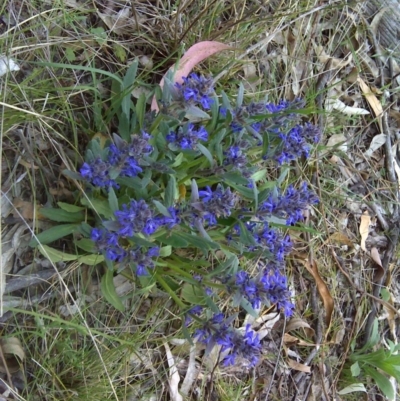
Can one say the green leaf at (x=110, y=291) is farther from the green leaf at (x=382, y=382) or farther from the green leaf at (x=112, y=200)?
the green leaf at (x=382, y=382)

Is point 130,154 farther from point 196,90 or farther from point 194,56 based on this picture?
point 194,56

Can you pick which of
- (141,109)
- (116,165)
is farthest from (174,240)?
(141,109)

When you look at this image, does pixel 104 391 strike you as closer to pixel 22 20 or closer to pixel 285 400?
pixel 285 400

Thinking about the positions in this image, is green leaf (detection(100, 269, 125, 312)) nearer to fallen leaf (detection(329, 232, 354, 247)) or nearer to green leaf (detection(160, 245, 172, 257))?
green leaf (detection(160, 245, 172, 257))

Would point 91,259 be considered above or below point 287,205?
below

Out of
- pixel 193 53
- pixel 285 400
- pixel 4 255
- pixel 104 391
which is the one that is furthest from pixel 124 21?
pixel 285 400

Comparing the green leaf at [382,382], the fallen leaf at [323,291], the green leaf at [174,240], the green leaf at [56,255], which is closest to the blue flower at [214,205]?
the green leaf at [174,240]

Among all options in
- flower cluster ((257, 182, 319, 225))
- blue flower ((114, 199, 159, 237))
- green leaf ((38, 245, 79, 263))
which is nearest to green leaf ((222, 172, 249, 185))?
flower cluster ((257, 182, 319, 225))
